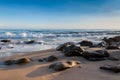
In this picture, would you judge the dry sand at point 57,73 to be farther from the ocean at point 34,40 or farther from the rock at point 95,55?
the ocean at point 34,40

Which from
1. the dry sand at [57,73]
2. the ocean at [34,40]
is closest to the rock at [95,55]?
the dry sand at [57,73]

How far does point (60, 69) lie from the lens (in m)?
6.18

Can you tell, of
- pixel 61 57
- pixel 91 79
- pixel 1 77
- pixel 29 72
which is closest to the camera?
pixel 91 79

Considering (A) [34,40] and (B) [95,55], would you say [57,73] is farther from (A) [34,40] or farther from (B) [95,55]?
(A) [34,40]

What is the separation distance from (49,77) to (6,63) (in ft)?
8.23

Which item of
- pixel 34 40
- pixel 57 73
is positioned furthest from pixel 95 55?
pixel 34 40

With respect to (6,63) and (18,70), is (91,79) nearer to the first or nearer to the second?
(18,70)

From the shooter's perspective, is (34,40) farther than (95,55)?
Yes

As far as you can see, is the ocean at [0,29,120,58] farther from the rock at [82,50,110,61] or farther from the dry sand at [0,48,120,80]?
the rock at [82,50,110,61]

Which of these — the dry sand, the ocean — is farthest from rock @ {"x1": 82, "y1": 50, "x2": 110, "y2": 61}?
the ocean

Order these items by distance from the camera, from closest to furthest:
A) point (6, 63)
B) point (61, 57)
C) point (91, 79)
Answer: point (91, 79) → point (6, 63) → point (61, 57)

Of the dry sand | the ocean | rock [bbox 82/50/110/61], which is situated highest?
rock [bbox 82/50/110/61]

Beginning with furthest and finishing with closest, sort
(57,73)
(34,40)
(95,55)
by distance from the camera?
1. (34,40)
2. (95,55)
3. (57,73)

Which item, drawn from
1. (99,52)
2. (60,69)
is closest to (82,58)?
(99,52)
